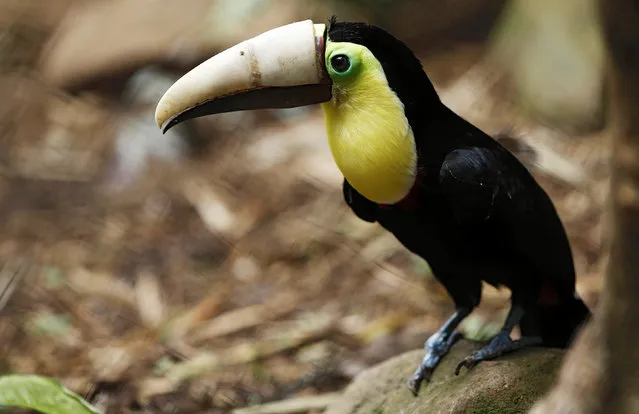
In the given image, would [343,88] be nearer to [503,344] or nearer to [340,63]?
[340,63]

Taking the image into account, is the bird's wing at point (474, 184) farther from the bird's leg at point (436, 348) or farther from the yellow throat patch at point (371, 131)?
the bird's leg at point (436, 348)

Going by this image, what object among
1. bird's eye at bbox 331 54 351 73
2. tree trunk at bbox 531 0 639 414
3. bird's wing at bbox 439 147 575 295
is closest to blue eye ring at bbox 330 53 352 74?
bird's eye at bbox 331 54 351 73

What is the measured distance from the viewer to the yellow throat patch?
2.01 metres

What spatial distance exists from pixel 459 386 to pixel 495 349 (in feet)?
0.52

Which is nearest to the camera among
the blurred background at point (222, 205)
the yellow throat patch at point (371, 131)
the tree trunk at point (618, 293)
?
the tree trunk at point (618, 293)

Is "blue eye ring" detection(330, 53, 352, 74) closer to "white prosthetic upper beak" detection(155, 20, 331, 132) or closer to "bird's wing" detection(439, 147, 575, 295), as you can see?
"white prosthetic upper beak" detection(155, 20, 331, 132)

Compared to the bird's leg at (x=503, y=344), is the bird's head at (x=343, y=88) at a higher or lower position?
higher

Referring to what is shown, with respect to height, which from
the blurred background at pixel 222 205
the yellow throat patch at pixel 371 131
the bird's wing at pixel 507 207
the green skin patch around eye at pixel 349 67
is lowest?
the blurred background at pixel 222 205

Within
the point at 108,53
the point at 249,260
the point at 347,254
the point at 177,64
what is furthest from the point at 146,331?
the point at 108,53

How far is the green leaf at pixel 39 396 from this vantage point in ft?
7.24

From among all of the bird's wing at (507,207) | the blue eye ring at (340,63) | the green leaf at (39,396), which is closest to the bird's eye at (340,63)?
the blue eye ring at (340,63)

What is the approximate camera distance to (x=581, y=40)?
4594mm

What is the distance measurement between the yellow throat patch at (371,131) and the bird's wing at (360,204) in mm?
204

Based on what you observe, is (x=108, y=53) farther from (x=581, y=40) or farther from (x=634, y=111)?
(x=634, y=111)
